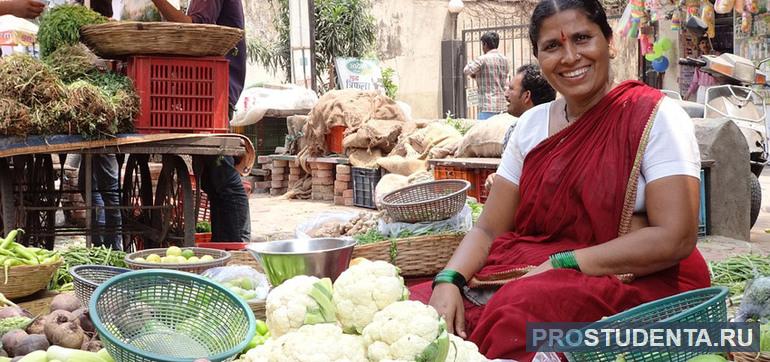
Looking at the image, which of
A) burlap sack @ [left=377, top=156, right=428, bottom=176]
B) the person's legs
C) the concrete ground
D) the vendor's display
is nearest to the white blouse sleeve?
the vendor's display

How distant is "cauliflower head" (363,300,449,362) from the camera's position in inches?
72.8

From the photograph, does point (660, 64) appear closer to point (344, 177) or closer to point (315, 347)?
point (344, 177)

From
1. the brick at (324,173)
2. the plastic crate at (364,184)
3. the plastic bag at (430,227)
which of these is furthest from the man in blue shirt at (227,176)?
the brick at (324,173)

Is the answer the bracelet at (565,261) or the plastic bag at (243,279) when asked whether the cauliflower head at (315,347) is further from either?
the plastic bag at (243,279)

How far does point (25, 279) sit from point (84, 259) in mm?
813

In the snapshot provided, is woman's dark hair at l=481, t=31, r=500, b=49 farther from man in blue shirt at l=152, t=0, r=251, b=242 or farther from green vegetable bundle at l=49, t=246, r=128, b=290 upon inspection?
green vegetable bundle at l=49, t=246, r=128, b=290

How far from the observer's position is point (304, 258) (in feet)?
9.76

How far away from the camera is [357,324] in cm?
210

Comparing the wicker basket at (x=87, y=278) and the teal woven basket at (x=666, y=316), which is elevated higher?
the teal woven basket at (x=666, y=316)

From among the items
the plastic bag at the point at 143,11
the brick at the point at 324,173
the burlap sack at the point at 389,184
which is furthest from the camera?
the brick at the point at 324,173

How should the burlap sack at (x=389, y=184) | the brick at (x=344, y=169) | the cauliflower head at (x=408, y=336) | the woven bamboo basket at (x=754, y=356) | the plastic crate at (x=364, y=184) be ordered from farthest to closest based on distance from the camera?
the brick at (x=344, y=169)
the plastic crate at (x=364, y=184)
the burlap sack at (x=389, y=184)
the woven bamboo basket at (x=754, y=356)
the cauliflower head at (x=408, y=336)

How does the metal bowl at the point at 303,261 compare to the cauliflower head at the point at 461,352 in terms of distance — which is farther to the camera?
the metal bowl at the point at 303,261

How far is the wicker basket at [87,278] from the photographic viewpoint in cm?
332

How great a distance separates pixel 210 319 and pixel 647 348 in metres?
1.17
